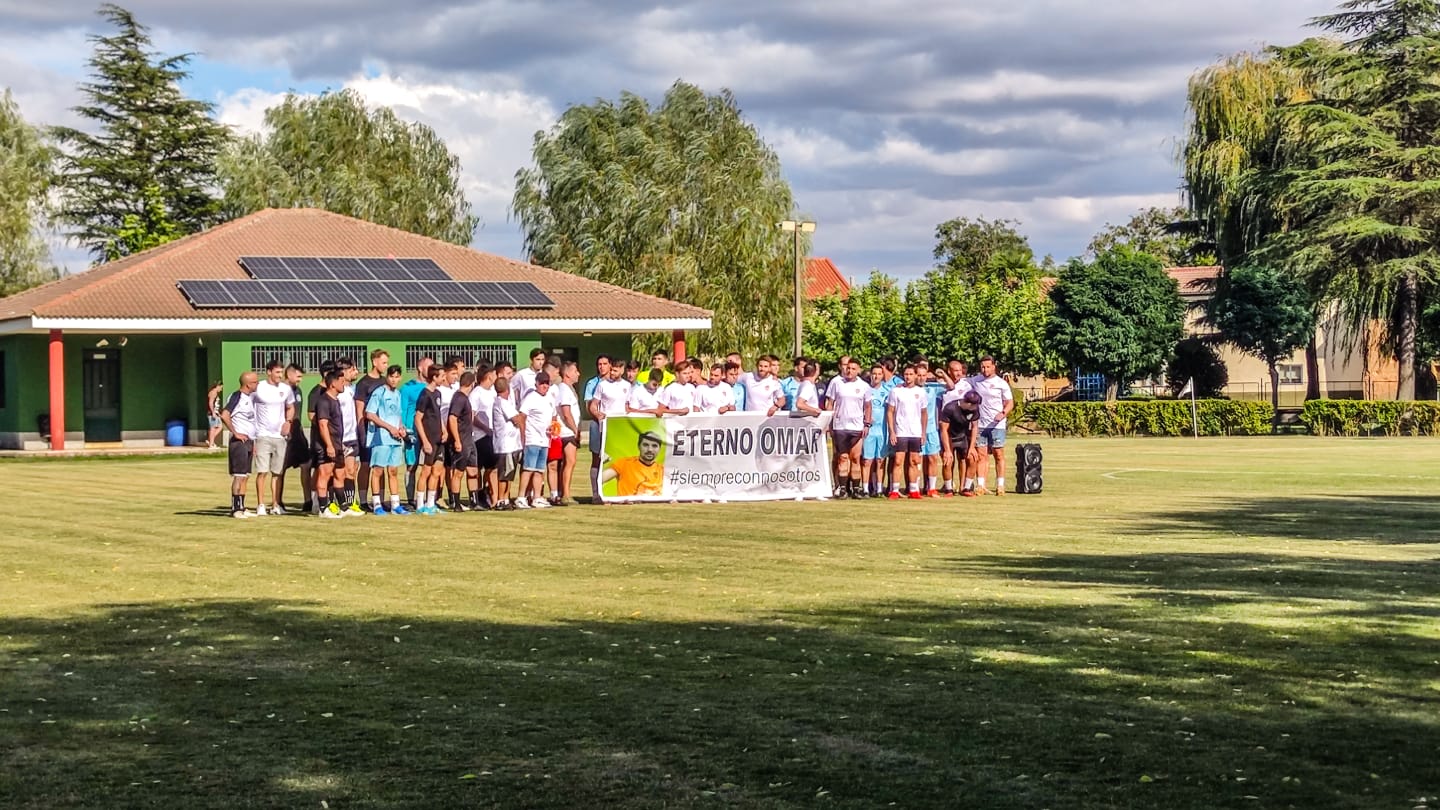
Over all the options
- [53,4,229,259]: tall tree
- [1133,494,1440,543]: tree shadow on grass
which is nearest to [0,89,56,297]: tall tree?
[53,4,229,259]: tall tree

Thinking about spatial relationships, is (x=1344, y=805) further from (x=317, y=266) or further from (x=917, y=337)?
(x=917, y=337)

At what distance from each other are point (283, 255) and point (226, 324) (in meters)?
6.09

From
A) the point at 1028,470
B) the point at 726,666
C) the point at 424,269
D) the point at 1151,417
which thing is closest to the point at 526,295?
the point at 424,269

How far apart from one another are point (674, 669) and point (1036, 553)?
22.5ft

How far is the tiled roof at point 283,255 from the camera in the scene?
4516cm

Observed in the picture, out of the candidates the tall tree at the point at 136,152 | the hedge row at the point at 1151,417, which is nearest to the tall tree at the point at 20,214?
the tall tree at the point at 136,152

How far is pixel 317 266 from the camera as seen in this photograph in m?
49.0

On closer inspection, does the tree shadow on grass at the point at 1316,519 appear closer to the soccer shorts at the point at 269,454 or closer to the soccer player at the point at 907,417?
the soccer player at the point at 907,417

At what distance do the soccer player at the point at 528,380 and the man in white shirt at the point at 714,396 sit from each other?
263cm

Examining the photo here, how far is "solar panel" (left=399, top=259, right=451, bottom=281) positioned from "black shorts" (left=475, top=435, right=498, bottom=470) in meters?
28.7

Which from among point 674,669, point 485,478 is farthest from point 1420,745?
point 485,478

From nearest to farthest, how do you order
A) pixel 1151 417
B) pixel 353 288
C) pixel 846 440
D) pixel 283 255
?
1. pixel 846 440
2. pixel 353 288
3. pixel 283 255
4. pixel 1151 417

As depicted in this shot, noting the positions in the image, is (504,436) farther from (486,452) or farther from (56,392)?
(56,392)

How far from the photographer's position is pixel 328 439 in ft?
66.1
